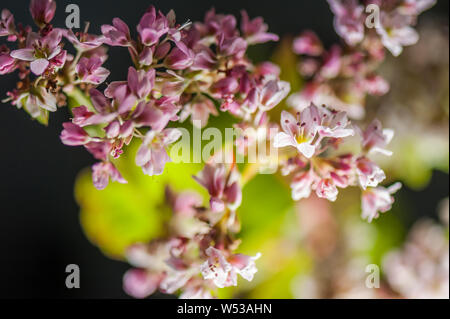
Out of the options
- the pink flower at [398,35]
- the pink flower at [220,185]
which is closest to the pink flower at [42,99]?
the pink flower at [220,185]

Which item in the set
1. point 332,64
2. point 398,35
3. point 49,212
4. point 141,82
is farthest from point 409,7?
point 49,212

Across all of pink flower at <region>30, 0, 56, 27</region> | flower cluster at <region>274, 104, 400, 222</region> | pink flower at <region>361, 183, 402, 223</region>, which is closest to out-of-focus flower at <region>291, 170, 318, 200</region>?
flower cluster at <region>274, 104, 400, 222</region>

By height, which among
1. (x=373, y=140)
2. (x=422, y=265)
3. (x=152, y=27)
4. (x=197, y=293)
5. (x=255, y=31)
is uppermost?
(x=255, y=31)

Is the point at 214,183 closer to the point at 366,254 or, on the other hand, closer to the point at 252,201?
the point at 252,201

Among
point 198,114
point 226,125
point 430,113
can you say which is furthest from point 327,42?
point 198,114

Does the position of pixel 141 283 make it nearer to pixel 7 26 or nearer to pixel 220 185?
pixel 220 185

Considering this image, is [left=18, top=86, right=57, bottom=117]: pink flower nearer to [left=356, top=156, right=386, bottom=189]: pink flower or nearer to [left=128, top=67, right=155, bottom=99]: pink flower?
[left=128, top=67, right=155, bottom=99]: pink flower
